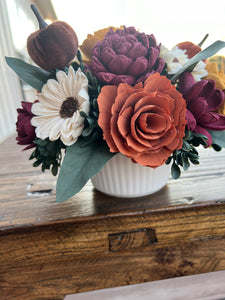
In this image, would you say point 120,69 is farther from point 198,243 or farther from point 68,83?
point 198,243

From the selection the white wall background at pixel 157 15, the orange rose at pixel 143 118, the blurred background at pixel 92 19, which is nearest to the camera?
the orange rose at pixel 143 118

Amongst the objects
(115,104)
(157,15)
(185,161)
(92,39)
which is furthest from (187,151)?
(157,15)

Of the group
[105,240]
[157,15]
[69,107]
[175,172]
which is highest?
[157,15]

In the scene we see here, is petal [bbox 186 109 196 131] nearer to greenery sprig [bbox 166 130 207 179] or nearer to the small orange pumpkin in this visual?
greenery sprig [bbox 166 130 207 179]

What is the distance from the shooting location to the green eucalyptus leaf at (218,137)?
1.01 feet

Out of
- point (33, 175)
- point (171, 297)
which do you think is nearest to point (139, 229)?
point (171, 297)

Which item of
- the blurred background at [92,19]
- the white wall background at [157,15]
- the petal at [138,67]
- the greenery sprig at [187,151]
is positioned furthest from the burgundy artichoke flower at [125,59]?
the white wall background at [157,15]

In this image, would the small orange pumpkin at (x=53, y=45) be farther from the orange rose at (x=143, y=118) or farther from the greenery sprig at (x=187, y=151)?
the greenery sprig at (x=187, y=151)

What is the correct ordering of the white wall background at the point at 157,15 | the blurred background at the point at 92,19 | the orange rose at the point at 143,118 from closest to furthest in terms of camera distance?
the orange rose at the point at 143,118
the blurred background at the point at 92,19
the white wall background at the point at 157,15

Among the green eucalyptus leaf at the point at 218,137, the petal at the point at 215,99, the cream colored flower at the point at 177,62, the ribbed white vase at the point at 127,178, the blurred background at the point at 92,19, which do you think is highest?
the blurred background at the point at 92,19

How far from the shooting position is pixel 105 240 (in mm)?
341

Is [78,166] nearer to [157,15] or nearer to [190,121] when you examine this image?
[190,121]

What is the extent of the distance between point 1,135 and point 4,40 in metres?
1.03

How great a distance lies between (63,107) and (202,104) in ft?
0.62
